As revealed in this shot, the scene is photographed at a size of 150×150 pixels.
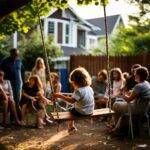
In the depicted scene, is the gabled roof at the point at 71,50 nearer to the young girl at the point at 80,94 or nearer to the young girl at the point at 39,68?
the young girl at the point at 39,68

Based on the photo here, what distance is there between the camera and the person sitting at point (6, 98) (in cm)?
1377

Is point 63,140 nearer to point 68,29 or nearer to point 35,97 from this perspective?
point 35,97

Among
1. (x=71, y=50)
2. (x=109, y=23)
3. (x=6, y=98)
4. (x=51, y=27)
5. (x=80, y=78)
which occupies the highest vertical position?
(x=109, y=23)

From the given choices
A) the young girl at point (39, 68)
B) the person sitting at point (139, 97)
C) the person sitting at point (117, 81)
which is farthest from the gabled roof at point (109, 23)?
the person sitting at point (139, 97)

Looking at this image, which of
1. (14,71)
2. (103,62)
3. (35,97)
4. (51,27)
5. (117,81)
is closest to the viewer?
(35,97)

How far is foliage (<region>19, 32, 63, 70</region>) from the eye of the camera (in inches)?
1214

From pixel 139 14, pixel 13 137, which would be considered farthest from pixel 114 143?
pixel 139 14

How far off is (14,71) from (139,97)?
5.09 meters

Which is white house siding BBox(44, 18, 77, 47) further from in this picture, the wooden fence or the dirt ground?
the dirt ground

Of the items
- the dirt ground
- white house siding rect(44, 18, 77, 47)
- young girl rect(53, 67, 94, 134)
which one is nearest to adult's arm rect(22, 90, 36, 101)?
the dirt ground

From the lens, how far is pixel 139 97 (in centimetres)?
1093

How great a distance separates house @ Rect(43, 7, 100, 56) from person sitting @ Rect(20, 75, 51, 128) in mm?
26772

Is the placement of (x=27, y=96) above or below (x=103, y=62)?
below

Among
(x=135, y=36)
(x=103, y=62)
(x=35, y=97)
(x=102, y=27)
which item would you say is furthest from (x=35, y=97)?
(x=102, y=27)
